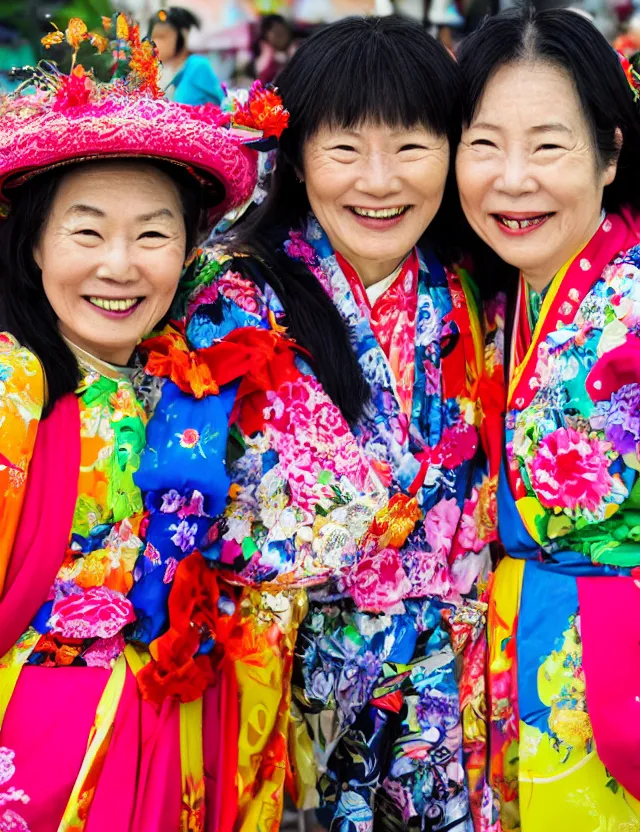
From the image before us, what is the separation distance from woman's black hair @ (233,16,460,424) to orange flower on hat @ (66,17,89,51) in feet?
2.00

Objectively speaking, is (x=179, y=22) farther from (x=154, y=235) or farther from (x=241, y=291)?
(x=154, y=235)

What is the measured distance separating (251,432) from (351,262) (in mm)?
578

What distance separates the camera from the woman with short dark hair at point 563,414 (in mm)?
2746

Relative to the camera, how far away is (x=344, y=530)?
2.84m

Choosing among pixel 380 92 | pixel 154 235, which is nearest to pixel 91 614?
pixel 154 235

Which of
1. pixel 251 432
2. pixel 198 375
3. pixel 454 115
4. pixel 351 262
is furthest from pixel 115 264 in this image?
pixel 454 115

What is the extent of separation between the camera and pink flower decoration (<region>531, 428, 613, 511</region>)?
2.78m

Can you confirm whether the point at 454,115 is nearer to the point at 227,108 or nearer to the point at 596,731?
the point at 227,108

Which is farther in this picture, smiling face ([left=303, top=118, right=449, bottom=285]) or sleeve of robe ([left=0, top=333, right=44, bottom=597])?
smiling face ([left=303, top=118, right=449, bottom=285])

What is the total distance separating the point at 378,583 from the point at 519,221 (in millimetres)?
995

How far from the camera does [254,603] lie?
293 centimetres

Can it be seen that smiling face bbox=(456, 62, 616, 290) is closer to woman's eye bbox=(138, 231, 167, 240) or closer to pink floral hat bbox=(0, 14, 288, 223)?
pink floral hat bbox=(0, 14, 288, 223)

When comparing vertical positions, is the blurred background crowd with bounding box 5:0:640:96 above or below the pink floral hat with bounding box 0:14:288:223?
above

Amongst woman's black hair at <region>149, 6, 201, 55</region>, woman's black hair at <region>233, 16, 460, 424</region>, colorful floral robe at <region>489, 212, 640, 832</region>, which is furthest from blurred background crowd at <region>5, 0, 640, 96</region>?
colorful floral robe at <region>489, 212, 640, 832</region>
